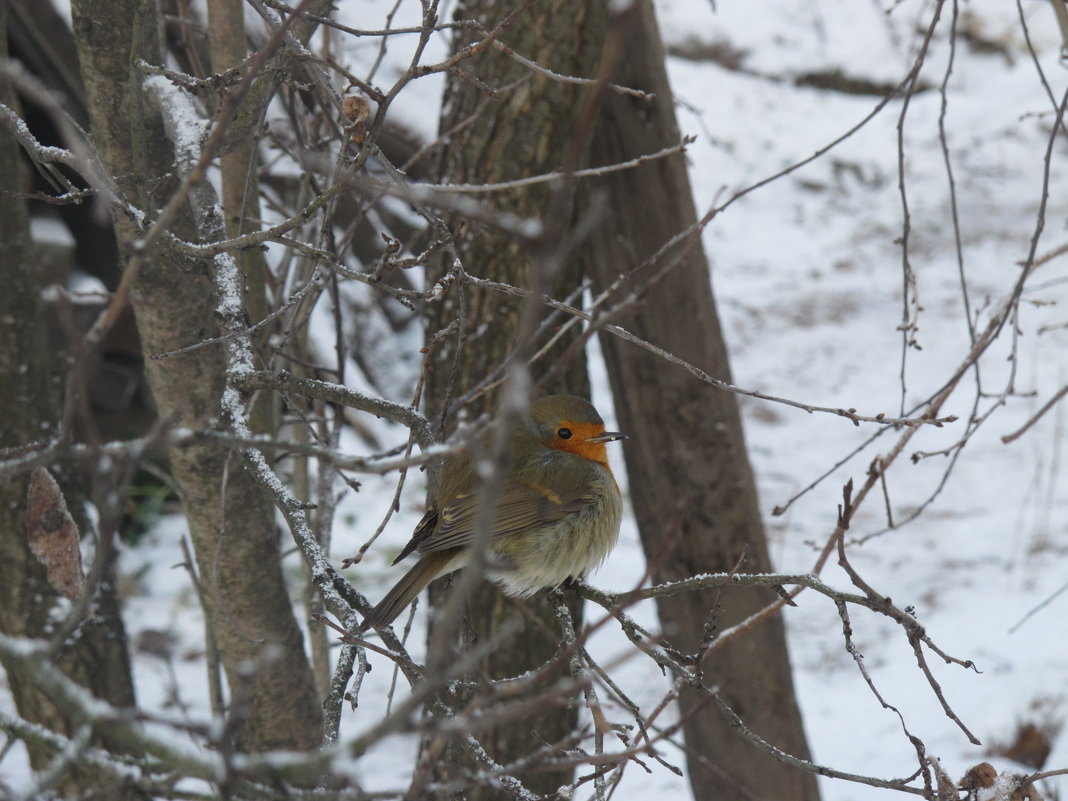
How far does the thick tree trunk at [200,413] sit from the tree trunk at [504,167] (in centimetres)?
72

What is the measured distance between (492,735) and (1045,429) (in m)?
5.05

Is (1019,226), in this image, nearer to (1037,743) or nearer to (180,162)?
(1037,743)

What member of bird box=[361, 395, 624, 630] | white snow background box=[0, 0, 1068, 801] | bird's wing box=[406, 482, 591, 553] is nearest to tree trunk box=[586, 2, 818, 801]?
white snow background box=[0, 0, 1068, 801]

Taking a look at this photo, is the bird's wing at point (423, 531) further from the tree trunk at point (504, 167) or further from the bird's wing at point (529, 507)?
the tree trunk at point (504, 167)

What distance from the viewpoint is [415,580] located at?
272 centimetres

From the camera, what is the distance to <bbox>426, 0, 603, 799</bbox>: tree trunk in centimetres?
338

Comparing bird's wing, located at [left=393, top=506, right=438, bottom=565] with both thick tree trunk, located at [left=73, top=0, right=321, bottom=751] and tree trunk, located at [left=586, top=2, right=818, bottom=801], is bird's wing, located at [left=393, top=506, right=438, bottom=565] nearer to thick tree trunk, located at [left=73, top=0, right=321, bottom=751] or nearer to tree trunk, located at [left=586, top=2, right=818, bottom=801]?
thick tree trunk, located at [left=73, top=0, right=321, bottom=751]

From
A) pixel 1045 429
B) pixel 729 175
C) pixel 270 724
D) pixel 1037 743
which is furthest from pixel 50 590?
pixel 729 175

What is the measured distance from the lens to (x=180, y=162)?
83.1 inches

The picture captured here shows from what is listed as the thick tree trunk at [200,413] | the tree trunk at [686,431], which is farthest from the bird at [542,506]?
the tree trunk at [686,431]

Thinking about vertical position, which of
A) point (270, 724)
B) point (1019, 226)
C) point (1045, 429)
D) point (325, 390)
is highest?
point (1019, 226)

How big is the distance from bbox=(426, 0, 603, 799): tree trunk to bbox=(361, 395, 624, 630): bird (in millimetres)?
270

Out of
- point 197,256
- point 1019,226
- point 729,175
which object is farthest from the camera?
point 729,175

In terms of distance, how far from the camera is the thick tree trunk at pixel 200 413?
238 cm
